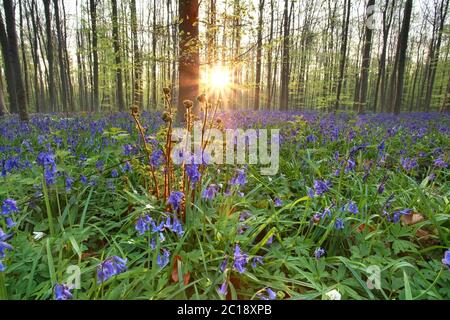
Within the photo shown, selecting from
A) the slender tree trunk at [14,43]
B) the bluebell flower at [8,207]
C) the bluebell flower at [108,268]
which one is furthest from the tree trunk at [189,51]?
the bluebell flower at [108,268]

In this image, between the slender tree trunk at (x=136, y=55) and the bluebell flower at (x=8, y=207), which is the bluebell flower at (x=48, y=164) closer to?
the bluebell flower at (x=8, y=207)

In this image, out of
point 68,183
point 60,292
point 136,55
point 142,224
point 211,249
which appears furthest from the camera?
point 136,55

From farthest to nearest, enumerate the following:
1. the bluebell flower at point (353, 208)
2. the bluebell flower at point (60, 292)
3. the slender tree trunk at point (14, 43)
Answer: the slender tree trunk at point (14, 43) → the bluebell flower at point (353, 208) → the bluebell flower at point (60, 292)

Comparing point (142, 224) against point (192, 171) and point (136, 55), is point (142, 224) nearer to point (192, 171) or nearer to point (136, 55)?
point (192, 171)

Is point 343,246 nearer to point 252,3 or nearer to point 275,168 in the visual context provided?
point 275,168

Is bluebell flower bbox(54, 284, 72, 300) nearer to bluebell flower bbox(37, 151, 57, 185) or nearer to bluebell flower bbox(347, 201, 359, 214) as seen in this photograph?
bluebell flower bbox(37, 151, 57, 185)

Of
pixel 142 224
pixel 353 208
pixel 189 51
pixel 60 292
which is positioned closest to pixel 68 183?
pixel 142 224

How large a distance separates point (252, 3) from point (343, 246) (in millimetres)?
6292

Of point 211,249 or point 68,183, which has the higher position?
point 68,183

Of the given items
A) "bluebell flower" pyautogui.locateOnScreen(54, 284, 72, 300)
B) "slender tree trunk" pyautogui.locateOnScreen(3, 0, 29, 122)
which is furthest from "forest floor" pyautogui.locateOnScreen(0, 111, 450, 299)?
"slender tree trunk" pyautogui.locateOnScreen(3, 0, 29, 122)

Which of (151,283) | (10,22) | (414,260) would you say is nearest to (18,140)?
(10,22)

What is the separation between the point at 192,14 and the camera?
21.5 feet

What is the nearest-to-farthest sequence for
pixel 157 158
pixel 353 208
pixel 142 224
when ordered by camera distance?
1. pixel 142 224
2. pixel 353 208
3. pixel 157 158

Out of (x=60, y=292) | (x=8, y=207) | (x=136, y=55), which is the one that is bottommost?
(x=60, y=292)
